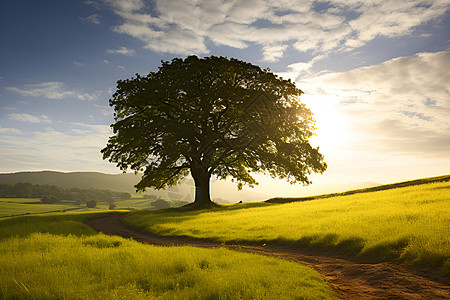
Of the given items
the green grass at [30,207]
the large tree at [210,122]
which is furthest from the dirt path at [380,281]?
the green grass at [30,207]

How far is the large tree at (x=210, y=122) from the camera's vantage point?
31.3m

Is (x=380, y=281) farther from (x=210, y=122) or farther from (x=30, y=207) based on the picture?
(x=30, y=207)

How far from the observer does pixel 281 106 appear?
32.7 m

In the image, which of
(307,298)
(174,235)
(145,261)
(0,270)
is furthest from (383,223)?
(0,270)

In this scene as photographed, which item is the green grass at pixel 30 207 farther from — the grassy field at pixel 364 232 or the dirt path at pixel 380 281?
the dirt path at pixel 380 281

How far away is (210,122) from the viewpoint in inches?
1383

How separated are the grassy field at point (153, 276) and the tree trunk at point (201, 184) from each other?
25582 mm

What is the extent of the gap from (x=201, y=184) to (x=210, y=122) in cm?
858

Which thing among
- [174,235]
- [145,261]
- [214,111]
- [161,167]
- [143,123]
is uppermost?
[214,111]

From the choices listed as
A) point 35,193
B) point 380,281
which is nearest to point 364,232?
point 380,281

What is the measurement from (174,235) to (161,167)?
15383 mm

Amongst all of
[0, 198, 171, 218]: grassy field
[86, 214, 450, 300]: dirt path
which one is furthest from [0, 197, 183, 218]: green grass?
[86, 214, 450, 300]: dirt path

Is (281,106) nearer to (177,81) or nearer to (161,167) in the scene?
(177,81)

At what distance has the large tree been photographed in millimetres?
31312
